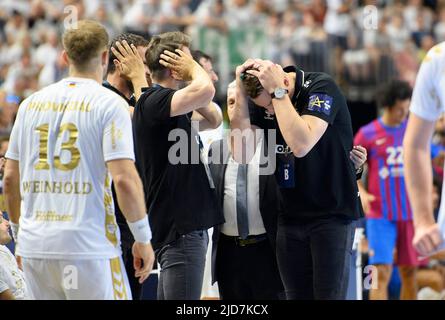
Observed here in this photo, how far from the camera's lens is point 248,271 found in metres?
6.28

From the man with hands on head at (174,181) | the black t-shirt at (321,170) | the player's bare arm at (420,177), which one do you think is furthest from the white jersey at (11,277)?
the player's bare arm at (420,177)

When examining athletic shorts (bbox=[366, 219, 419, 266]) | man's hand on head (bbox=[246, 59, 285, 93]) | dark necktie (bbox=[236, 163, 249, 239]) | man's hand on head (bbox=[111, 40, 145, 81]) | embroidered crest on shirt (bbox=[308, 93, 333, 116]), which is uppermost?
man's hand on head (bbox=[111, 40, 145, 81])

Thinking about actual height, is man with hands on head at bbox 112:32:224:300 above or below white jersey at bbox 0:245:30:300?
above

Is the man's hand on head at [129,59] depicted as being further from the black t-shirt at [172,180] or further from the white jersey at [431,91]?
the white jersey at [431,91]

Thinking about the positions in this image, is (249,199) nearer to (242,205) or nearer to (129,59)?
(242,205)

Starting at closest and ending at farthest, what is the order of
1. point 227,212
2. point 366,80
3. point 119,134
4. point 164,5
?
point 119,134, point 227,212, point 366,80, point 164,5

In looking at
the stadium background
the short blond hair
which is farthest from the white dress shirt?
the stadium background

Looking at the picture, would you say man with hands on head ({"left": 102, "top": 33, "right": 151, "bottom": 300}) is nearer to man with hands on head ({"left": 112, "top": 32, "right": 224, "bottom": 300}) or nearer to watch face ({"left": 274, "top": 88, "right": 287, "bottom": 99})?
man with hands on head ({"left": 112, "top": 32, "right": 224, "bottom": 300})

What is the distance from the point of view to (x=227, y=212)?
626 centimetres

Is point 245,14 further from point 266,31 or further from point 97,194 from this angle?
point 97,194

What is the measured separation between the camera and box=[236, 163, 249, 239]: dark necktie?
20.4ft

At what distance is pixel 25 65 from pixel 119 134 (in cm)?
1249

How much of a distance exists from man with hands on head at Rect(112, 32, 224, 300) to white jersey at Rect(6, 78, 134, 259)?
0.85 metres
